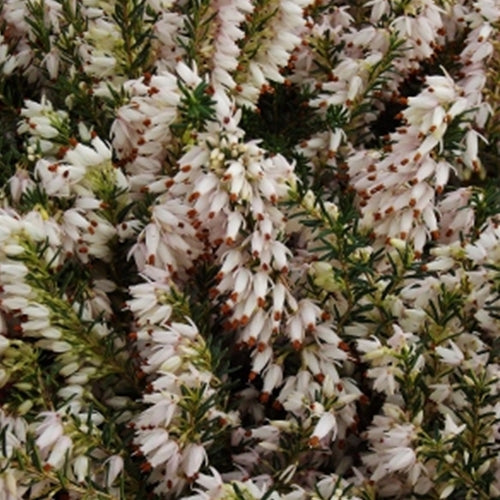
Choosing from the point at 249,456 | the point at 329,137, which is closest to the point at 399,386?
the point at 249,456

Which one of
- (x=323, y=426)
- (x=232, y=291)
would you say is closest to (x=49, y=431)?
(x=232, y=291)

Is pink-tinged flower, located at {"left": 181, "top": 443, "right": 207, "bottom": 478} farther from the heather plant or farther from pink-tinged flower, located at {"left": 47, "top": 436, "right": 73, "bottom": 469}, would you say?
pink-tinged flower, located at {"left": 47, "top": 436, "right": 73, "bottom": 469}

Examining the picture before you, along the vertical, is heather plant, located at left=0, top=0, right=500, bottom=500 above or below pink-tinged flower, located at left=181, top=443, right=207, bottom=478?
above

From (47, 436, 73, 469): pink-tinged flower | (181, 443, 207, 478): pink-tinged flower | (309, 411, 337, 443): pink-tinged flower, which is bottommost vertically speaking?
(47, 436, 73, 469): pink-tinged flower

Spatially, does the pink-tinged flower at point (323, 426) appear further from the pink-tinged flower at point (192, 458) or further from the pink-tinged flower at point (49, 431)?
the pink-tinged flower at point (49, 431)

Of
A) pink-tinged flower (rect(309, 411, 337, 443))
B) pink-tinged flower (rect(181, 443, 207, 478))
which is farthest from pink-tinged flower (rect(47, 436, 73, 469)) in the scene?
pink-tinged flower (rect(309, 411, 337, 443))

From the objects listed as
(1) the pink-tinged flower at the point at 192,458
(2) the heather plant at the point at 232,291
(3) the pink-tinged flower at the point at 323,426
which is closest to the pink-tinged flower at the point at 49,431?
(2) the heather plant at the point at 232,291

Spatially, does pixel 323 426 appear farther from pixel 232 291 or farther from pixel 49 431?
pixel 49 431

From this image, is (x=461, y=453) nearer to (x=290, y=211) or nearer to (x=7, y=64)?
(x=290, y=211)
